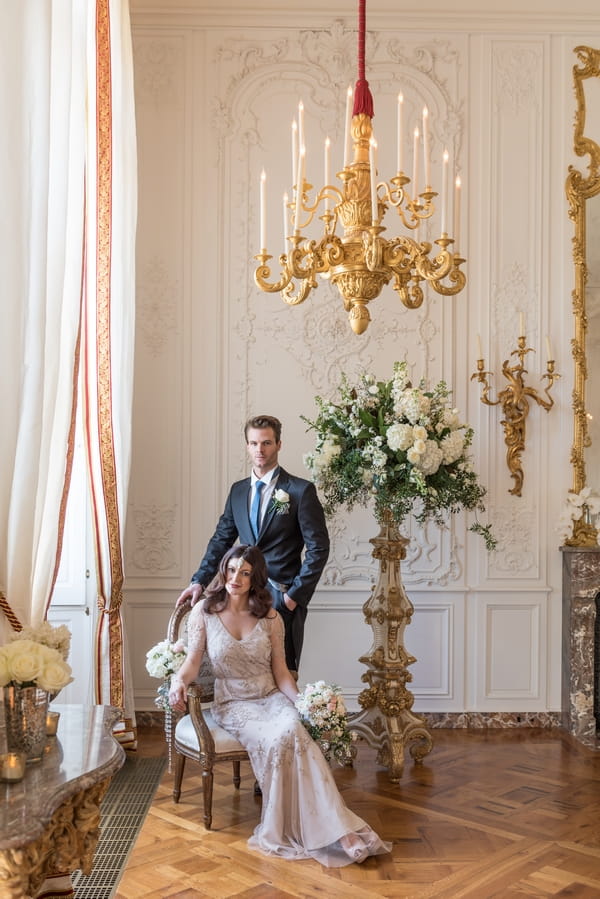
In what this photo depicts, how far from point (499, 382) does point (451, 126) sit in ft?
6.15

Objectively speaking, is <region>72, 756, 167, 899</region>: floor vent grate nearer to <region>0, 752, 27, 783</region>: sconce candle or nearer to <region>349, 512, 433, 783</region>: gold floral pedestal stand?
<region>349, 512, 433, 783</region>: gold floral pedestal stand

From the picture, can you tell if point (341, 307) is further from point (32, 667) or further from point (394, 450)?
point (32, 667)

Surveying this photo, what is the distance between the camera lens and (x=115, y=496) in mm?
5352

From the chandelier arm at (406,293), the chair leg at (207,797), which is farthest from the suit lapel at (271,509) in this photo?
the chandelier arm at (406,293)

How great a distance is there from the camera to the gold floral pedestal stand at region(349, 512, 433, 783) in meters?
5.30

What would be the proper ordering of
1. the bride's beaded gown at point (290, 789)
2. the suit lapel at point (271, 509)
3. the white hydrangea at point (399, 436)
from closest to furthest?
the bride's beaded gown at point (290, 789) → the white hydrangea at point (399, 436) → the suit lapel at point (271, 509)

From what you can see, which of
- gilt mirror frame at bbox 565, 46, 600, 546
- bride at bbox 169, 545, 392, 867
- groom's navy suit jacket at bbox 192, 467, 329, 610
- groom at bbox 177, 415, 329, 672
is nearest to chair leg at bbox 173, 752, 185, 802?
bride at bbox 169, 545, 392, 867

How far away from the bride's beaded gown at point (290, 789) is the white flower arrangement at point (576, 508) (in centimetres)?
277

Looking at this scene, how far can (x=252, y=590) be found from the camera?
460 cm

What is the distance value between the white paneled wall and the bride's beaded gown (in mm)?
2026

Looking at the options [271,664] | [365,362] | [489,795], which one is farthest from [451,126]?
[489,795]

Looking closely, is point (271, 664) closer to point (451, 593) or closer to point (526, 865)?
point (526, 865)

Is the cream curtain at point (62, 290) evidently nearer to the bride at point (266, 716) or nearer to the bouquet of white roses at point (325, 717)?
the bride at point (266, 716)

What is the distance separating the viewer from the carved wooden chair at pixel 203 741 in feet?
14.1
